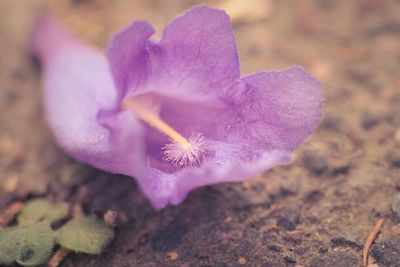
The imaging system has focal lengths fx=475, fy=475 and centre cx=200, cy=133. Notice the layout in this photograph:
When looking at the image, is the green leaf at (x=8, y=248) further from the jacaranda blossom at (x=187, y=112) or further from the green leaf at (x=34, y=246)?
the jacaranda blossom at (x=187, y=112)

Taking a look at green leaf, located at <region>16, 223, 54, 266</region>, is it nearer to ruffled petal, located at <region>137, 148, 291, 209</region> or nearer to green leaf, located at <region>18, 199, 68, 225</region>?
green leaf, located at <region>18, 199, 68, 225</region>

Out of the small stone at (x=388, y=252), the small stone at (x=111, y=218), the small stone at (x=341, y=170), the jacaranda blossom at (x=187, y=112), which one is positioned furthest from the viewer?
the small stone at (x=341, y=170)

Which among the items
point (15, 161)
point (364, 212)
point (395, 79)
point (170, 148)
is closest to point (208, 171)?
point (170, 148)

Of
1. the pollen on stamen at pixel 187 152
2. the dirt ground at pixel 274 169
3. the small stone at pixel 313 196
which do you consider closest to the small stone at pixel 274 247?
the dirt ground at pixel 274 169

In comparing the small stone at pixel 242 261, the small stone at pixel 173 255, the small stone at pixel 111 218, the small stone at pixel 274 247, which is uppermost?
the small stone at pixel 274 247

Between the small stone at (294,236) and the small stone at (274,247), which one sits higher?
the small stone at (294,236)

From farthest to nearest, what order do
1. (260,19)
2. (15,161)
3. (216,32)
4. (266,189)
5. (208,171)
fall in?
(260,19) → (15,161) → (266,189) → (216,32) → (208,171)

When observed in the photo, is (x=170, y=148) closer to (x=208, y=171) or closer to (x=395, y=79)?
(x=208, y=171)

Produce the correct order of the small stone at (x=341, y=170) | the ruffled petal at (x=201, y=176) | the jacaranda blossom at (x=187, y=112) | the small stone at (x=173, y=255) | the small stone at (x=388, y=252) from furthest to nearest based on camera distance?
1. the small stone at (x=341, y=170)
2. the small stone at (x=173, y=255)
3. the small stone at (x=388, y=252)
4. the jacaranda blossom at (x=187, y=112)
5. the ruffled petal at (x=201, y=176)
